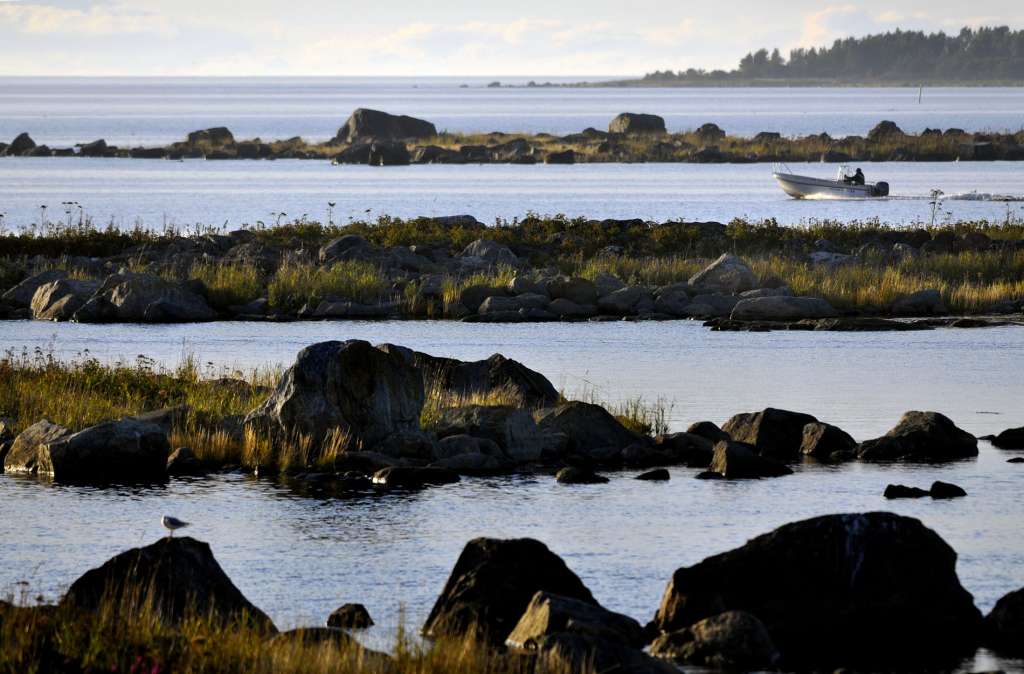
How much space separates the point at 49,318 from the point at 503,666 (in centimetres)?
3613

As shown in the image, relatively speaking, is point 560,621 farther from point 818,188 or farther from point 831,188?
point 818,188

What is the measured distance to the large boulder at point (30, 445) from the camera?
26.3 m

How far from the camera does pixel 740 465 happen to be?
25.9 metres

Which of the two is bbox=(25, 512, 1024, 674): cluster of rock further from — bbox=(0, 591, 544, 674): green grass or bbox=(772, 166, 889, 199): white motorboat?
bbox=(772, 166, 889, 199): white motorboat

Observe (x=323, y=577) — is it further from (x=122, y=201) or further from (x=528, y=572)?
(x=122, y=201)

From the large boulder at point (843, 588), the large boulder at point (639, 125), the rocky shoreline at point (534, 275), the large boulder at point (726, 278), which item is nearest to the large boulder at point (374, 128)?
the large boulder at point (639, 125)

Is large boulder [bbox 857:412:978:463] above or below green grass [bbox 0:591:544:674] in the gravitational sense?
below

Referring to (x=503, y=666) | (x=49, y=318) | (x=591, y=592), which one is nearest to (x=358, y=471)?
(x=591, y=592)

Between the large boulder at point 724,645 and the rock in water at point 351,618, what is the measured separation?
9.41ft

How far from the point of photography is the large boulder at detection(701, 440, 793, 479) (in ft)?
85.0

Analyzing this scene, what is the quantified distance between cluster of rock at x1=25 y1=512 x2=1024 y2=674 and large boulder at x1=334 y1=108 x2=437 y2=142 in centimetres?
15970

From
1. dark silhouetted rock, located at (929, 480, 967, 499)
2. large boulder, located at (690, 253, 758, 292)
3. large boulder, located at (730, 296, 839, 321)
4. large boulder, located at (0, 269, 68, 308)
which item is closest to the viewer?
dark silhouetted rock, located at (929, 480, 967, 499)

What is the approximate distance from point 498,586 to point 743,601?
244cm

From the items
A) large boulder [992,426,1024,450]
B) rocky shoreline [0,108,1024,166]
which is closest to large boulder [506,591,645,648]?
large boulder [992,426,1024,450]
